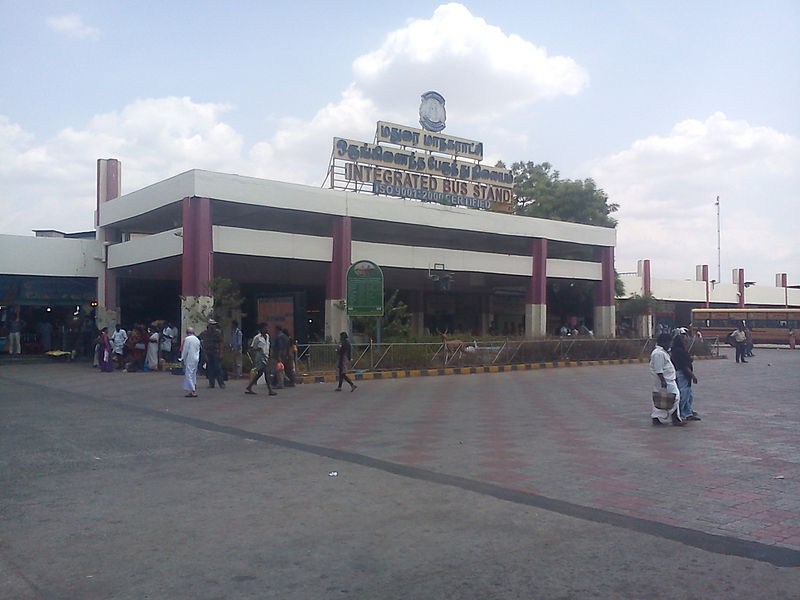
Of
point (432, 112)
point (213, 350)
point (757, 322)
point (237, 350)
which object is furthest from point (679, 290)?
point (213, 350)

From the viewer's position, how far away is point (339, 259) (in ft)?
99.0

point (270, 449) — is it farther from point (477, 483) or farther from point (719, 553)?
point (719, 553)

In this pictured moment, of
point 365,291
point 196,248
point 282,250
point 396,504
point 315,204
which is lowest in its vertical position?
point 396,504

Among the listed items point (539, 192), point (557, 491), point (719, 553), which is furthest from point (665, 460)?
point (539, 192)

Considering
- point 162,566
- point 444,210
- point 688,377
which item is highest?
point 444,210

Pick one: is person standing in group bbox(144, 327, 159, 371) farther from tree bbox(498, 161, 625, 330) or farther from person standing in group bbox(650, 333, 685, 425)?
tree bbox(498, 161, 625, 330)

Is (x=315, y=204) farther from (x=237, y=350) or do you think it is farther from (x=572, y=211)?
(x=572, y=211)

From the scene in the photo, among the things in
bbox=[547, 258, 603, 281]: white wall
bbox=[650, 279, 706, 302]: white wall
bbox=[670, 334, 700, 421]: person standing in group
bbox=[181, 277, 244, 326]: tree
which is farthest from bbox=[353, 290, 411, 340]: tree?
bbox=[650, 279, 706, 302]: white wall

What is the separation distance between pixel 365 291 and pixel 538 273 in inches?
635

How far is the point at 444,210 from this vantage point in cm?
3394

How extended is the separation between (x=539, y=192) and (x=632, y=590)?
4532 centimetres

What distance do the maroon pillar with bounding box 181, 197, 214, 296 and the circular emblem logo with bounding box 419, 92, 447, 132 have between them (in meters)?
14.0

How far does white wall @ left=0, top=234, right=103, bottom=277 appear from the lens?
29.6 meters

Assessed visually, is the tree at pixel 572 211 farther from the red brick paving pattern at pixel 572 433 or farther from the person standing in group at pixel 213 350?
the person standing in group at pixel 213 350
